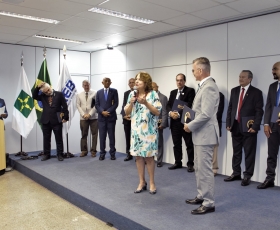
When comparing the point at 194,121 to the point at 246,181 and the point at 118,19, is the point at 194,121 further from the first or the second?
the point at 118,19

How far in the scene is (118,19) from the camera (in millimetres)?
4680

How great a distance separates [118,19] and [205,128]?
2.63 meters

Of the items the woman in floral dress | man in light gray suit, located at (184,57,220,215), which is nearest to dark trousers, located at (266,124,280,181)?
man in light gray suit, located at (184,57,220,215)

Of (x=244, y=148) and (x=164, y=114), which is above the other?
(x=164, y=114)

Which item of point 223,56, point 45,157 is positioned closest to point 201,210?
point 223,56

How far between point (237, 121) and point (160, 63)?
7.26 feet

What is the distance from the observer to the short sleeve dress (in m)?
3.39

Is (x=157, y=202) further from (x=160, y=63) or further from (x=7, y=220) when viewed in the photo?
(x=160, y=63)

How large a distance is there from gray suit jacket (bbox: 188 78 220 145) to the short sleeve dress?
2.10 ft

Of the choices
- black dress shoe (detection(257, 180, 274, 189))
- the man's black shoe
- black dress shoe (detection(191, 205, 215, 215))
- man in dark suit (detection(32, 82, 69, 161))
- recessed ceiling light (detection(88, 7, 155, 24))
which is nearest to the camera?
black dress shoe (detection(191, 205, 215, 215))

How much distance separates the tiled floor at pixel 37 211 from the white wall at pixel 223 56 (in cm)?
244

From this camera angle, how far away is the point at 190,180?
4.37 metres

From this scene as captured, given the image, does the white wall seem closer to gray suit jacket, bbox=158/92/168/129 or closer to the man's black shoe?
gray suit jacket, bbox=158/92/168/129

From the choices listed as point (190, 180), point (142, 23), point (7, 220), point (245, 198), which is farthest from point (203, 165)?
point (142, 23)
